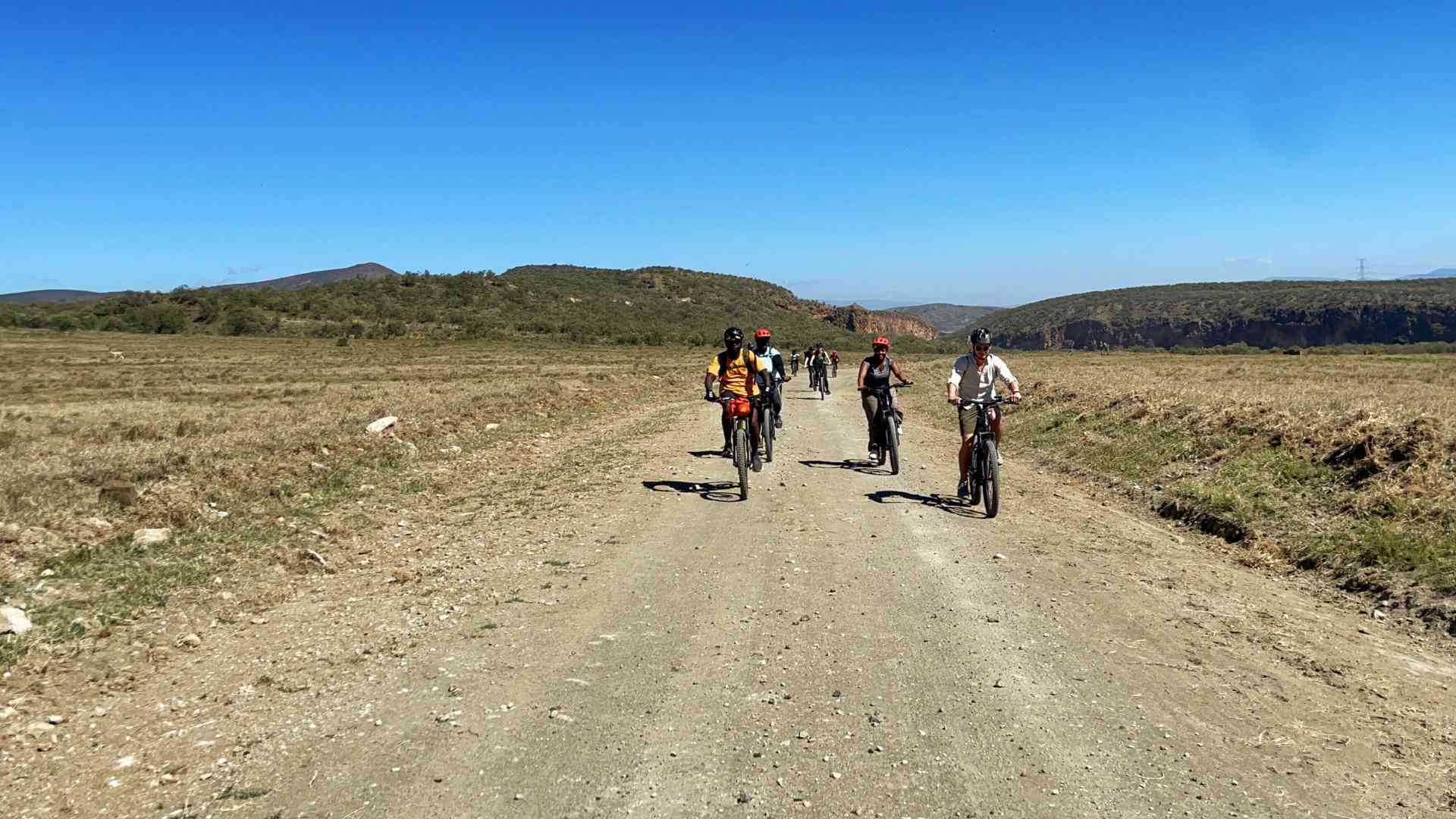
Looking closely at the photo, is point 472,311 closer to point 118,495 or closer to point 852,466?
point 852,466

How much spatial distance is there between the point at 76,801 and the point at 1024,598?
577 cm

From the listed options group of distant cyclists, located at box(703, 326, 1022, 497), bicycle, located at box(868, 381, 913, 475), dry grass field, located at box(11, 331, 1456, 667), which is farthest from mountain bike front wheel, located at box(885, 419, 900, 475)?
dry grass field, located at box(11, 331, 1456, 667)

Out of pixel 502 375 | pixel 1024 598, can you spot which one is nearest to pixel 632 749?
pixel 1024 598

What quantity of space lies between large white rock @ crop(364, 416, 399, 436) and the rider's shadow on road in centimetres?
563

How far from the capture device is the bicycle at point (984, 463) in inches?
384

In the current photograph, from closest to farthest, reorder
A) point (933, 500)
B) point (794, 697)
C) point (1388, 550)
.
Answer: point (794, 697) → point (1388, 550) → point (933, 500)

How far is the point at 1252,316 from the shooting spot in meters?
118

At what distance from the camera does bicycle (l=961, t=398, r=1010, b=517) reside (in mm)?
9742

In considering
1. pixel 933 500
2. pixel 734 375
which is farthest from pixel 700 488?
pixel 933 500

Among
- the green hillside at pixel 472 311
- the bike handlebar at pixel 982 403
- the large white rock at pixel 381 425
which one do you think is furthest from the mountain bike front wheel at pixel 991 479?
the green hillside at pixel 472 311

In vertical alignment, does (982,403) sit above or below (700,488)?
above

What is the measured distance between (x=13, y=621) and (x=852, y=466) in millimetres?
10242

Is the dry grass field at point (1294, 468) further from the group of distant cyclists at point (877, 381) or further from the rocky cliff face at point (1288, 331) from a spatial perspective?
the rocky cliff face at point (1288, 331)

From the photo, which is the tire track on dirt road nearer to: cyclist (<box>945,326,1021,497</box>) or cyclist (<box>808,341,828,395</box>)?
cyclist (<box>945,326,1021,497</box>)
